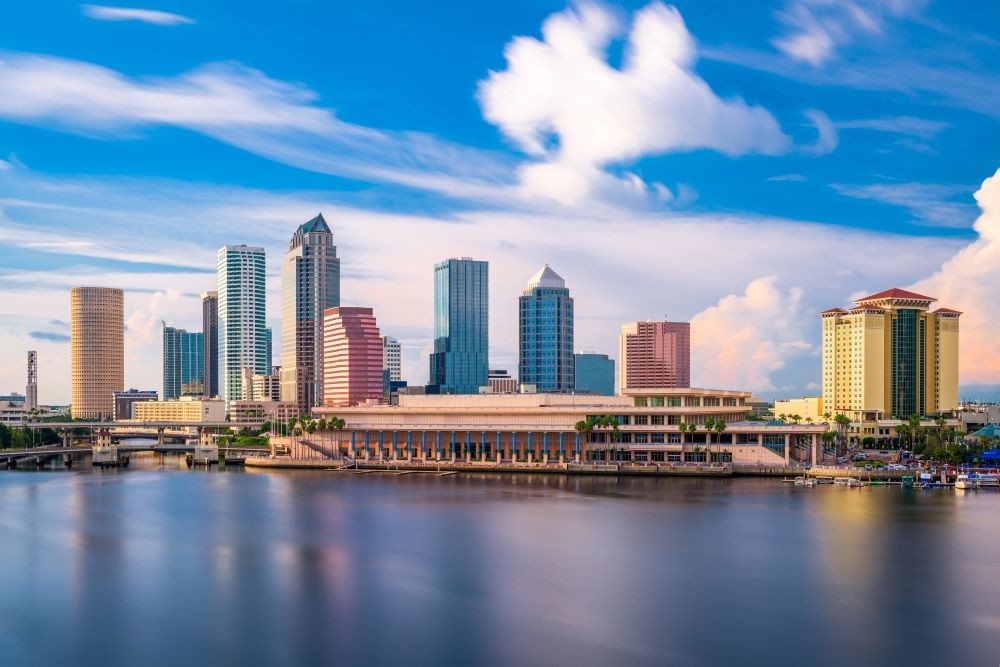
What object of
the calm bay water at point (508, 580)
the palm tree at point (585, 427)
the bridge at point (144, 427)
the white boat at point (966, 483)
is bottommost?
the bridge at point (144, 427)

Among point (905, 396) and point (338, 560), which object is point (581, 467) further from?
point (905, 396)

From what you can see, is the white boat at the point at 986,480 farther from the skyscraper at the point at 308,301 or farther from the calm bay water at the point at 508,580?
the skyscraper at the point at 308,301

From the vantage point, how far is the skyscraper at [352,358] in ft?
531

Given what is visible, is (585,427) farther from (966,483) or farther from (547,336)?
(547,336)

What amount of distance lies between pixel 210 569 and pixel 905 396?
111017 millimetres

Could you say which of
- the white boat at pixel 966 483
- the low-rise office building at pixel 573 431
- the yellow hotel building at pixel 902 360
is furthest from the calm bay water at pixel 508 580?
the yellow hotel building at pixel 902 360

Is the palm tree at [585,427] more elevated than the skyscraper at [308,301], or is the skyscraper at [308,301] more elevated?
the skyscraper at [308,301]

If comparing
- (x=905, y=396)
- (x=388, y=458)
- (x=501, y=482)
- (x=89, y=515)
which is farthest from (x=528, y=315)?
(x=89, y=515)

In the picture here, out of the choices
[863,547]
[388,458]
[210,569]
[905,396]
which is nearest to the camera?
[210,569]

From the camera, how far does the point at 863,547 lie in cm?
4622

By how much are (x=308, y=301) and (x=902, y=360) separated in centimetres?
10990

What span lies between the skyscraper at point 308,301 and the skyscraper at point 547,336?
39063 mm

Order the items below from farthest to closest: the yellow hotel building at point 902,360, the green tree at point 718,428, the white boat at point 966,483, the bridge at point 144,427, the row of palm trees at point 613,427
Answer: the bridge at point 144,427
the yellow hotel building at point 902,360
the row of palm trees at point 613,427
the green tree at point 718,428
the white boat at point 966,483

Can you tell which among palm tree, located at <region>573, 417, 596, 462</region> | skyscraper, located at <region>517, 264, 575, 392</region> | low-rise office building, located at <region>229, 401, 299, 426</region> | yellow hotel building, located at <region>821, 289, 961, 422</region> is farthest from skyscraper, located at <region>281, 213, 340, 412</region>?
palm tree, located at <region>573, 417, 596, 462</region>
